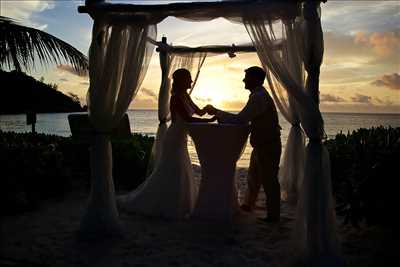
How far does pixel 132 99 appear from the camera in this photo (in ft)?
15.5

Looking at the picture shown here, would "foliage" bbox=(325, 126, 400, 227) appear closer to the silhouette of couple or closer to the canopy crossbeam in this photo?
the silhouette of couple

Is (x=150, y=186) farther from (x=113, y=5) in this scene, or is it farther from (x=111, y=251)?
(x=113, y=5)

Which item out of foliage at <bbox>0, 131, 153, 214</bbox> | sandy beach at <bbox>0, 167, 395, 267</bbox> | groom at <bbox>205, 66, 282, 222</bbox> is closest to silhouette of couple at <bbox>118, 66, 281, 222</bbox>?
groom at <bbox>205, 66, 282, 222</bbox>

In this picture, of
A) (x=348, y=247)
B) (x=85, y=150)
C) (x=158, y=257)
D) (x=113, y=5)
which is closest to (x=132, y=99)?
(x=113, y=5)

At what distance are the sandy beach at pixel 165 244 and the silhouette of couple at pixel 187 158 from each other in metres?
0.28

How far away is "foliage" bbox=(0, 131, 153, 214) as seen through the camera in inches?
224

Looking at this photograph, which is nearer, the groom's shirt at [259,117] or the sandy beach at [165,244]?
the sandy beach at [165,244]

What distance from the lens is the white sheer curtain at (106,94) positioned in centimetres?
459

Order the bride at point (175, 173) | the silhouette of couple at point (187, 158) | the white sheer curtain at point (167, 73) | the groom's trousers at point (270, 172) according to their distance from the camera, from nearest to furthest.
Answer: the silhouette of couple at point (187, 158), the groom's trousers at point (270, 172), the bride at point (175, 173), the white sheer curtain at point (167, 73)

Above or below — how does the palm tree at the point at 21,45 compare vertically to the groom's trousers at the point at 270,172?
above

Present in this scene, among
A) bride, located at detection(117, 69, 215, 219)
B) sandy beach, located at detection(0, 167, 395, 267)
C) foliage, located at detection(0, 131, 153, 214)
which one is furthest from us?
foliage, located at detection(0, 131, 153, 214)

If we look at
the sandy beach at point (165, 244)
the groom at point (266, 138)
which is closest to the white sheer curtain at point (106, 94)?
the sandy beach at point (165, 244)

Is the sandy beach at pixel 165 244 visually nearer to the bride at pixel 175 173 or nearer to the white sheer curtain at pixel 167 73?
the bride at pixel 175 173

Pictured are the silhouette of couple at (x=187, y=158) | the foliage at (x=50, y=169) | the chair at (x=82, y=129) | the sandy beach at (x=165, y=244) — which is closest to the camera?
the sandy beach at (x=165, y=244)
